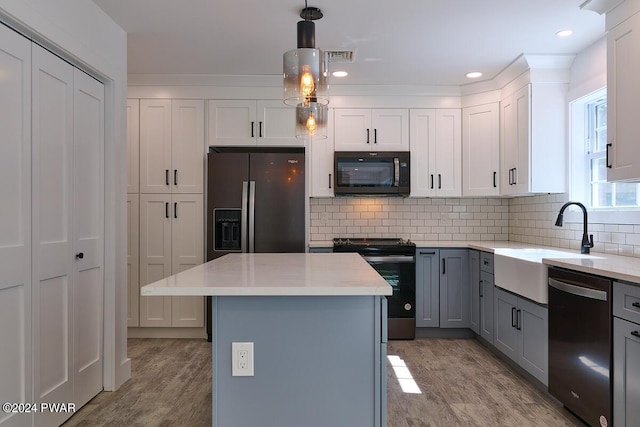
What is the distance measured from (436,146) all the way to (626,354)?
107 inches

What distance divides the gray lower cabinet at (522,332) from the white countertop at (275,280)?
1.35 m

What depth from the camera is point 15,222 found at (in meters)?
1.99

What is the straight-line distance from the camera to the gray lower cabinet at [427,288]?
4.03 meters

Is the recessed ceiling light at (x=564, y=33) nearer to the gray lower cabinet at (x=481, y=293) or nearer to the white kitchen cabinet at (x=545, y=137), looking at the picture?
the white kitchen cabinet at (x=545, y=137)

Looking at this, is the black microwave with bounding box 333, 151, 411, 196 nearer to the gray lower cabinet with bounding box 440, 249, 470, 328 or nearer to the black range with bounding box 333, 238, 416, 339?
the black range with bounding box 333, 238, 416, 339

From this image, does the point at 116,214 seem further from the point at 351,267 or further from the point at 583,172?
the point at 583,172

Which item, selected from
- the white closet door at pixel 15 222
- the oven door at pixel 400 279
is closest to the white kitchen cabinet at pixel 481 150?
the oven door at pixel 400 279

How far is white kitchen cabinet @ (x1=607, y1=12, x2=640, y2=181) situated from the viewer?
2.26 metres

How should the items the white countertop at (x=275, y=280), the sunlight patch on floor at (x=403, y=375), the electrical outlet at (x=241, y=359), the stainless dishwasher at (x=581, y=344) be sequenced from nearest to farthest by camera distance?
the white countertop at (x=275, y=280), the electrical outlet at (x=241, y=359), the stainless dishwasher at (x=581, y=344), the sunlight patch on floor at (x=403, y=375)

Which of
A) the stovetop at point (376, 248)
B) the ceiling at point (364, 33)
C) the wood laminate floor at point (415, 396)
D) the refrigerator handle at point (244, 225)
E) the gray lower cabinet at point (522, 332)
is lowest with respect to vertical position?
the wood laminate floor at point (415, 396)

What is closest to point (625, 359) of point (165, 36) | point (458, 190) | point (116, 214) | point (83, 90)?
point (458, 190)

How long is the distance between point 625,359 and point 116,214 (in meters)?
2.99

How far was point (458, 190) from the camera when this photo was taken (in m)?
4.29

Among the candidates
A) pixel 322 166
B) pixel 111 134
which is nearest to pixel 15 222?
pixel 111 134
